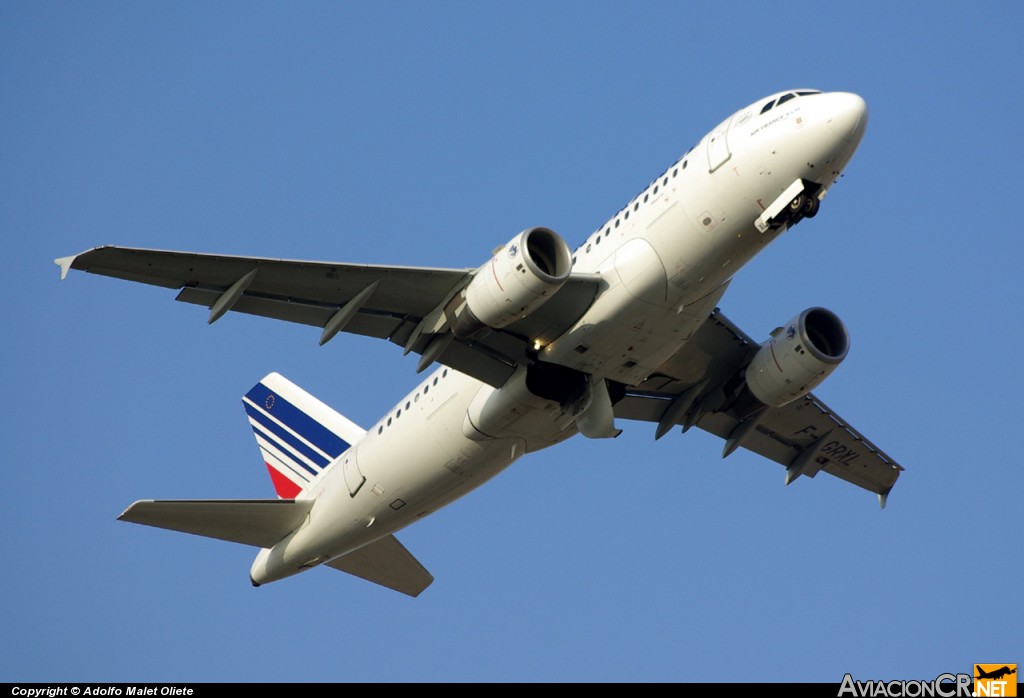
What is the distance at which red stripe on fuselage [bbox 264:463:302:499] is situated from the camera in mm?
34188

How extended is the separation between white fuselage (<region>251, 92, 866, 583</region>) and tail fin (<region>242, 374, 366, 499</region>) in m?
2.69

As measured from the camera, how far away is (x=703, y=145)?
1027 inches

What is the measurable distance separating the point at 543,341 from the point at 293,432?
9956 millimetres

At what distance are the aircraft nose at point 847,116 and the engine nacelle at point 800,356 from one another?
5958 mm

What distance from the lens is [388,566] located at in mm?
34250

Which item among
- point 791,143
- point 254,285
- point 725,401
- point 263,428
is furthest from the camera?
point 263,428

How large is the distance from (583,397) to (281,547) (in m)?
8.75

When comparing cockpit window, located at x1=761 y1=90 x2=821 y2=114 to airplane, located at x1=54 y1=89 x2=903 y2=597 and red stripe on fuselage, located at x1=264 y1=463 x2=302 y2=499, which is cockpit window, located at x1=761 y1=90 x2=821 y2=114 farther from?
red stripe on fuselage, located at x1=264 y1=463 x2=302 y2=499

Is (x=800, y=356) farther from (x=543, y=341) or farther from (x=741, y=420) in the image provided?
(x=543, y=341)

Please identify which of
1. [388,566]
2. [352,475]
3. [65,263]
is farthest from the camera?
[388,566]

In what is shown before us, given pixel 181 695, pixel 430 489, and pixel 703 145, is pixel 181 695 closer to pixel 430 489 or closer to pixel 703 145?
pixel 430 489

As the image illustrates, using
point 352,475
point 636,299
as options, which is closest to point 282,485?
point 352,475

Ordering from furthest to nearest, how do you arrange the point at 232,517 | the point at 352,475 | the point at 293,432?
the point at 293,432
the point at 232,517
the point at 352,475

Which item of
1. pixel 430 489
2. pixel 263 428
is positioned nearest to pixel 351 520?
pixel 430 489
